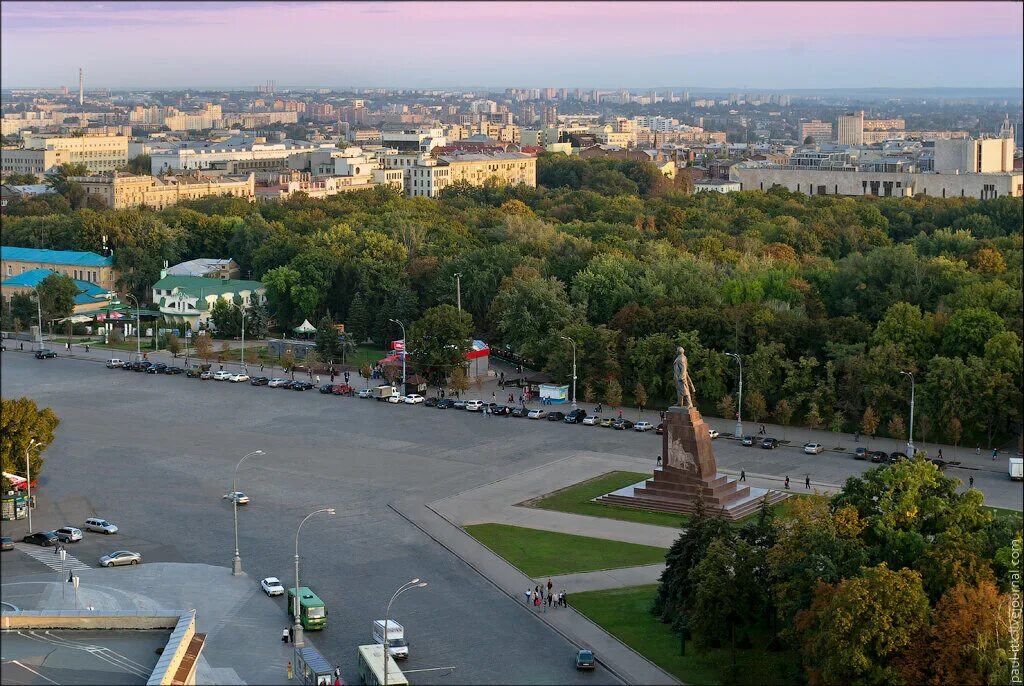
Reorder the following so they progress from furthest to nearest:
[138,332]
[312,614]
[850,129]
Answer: [850,129]
[138,332]
[312,614]

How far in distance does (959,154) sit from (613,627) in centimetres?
8553

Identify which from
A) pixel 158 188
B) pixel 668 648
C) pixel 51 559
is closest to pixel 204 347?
pixel 51 559

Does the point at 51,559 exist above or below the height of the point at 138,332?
below

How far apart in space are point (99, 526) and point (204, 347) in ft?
78.0

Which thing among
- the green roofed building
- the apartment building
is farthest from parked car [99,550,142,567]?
the apartment building

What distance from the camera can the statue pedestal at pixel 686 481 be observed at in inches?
1380

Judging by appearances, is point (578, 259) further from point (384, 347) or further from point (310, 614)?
point (310, 614)

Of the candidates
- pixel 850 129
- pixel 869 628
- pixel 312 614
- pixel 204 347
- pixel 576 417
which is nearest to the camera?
pixel 869 628

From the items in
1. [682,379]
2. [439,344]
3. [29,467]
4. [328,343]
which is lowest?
[29,467]

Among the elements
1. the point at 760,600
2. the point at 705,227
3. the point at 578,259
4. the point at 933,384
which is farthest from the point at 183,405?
the point at 705,227

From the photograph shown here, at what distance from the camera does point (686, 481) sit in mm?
35438

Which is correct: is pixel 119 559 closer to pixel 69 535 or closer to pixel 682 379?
pixel 69 535

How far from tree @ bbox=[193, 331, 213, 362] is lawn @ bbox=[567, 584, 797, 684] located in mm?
30720

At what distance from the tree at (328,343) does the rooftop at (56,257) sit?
20937mm
